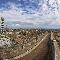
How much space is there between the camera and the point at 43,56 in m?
31.4

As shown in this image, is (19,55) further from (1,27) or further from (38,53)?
(1,27)

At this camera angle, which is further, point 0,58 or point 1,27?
point 1,27

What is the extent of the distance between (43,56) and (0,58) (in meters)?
8.35

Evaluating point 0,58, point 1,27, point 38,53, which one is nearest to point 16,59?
point 0,58

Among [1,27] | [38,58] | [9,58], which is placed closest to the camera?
[9,58]

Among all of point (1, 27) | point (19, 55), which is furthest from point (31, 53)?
point (1, 27)

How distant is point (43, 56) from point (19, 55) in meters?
3.70

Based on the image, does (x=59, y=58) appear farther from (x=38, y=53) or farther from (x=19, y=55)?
(x=38, y=53)

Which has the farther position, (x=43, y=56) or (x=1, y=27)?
(x=1, y=27)

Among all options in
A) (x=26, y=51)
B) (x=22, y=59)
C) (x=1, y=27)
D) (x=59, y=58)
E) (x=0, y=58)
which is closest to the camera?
(x=59, y=58)

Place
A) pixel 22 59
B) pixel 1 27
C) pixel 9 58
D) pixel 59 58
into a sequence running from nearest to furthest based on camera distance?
1. pixel 59 58
2. pixel 9 58
3. pixel 22 59
4. pixel 1 27

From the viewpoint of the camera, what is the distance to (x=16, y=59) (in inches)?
1042

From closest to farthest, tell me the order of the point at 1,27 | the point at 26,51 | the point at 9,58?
1. the point at 9,58
2. the point at 26,51
3. the point at 1,27

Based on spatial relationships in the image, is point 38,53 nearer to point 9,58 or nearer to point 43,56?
point 43,56
